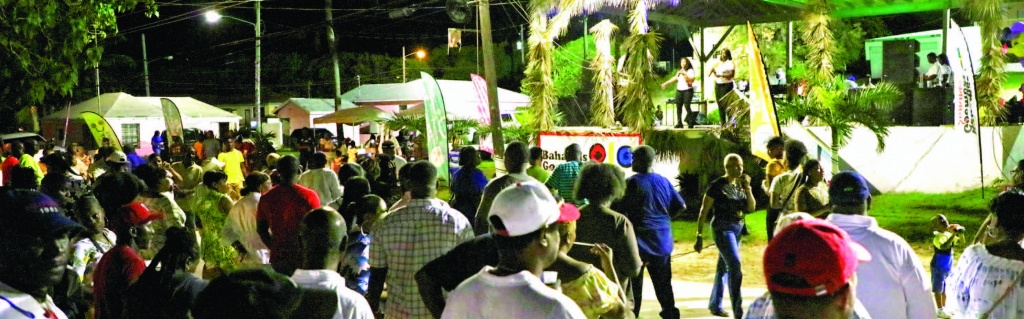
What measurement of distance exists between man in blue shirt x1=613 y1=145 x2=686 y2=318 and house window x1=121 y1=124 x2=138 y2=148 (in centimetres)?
4002

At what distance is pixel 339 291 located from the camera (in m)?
3.62

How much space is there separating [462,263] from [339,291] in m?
0.64

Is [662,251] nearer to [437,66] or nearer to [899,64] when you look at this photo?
[899,64]

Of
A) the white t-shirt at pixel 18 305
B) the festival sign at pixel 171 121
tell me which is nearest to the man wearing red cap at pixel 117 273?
the white t-shirt at pixel 18 305

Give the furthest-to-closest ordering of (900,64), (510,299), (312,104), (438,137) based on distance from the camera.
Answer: (312,104) < (900,64) < (438,137) < (510,299)

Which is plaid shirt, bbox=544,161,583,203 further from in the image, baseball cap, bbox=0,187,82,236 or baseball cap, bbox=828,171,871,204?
baseball cap, bbox=0,187,82,236

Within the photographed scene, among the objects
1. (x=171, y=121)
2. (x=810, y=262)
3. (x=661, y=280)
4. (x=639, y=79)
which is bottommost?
(x=661, y=280)

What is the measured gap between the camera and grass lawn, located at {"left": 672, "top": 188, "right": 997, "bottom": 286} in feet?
35.7

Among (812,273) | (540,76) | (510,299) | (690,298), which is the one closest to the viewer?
(812,273)

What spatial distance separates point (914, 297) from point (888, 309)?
116 millimetres

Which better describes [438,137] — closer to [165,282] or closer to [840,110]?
[840,110]

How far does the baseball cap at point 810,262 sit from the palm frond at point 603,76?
41.7 ft

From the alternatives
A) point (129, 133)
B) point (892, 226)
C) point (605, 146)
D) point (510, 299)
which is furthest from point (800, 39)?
point (129, 133)

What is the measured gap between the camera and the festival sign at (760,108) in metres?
10.8
